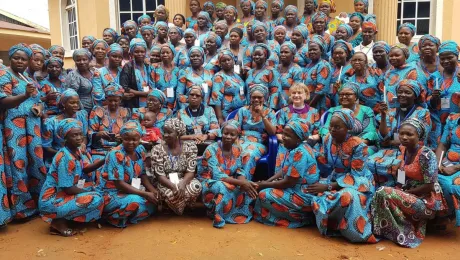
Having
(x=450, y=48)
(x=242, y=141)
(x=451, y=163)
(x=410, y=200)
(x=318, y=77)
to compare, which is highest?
(x=450, y=48)

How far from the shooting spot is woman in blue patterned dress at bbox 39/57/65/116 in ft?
16.3

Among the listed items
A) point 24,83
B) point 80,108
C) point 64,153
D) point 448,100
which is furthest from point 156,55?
point 448,100

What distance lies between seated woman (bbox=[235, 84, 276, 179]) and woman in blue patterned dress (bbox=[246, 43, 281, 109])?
48cm

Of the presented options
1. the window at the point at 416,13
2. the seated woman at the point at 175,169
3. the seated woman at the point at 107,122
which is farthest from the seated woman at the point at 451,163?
the window at the point at 416,13

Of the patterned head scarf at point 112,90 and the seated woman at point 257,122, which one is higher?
the patterned head scarf at point 112,90

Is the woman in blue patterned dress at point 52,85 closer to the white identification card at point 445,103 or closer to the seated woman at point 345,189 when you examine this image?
the seated woman at point 345,189

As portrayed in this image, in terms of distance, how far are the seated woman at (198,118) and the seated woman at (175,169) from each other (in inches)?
25.6

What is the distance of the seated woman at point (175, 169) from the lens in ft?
14.1

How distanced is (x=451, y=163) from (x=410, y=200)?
2.59 feet

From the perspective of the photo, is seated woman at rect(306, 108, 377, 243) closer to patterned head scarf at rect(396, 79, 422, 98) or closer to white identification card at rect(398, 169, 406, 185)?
white identification card at rect(398, 169, 406, 185)

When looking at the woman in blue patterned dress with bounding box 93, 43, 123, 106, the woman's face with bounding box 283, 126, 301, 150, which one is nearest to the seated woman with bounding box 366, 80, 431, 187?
the woman's face with bounding box 283, 126, 301, 150

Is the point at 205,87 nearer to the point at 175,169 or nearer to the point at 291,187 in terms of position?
the point at 175,169

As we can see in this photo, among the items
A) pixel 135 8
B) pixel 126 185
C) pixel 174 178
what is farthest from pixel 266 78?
pixel 135 8

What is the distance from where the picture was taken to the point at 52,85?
205 inches
